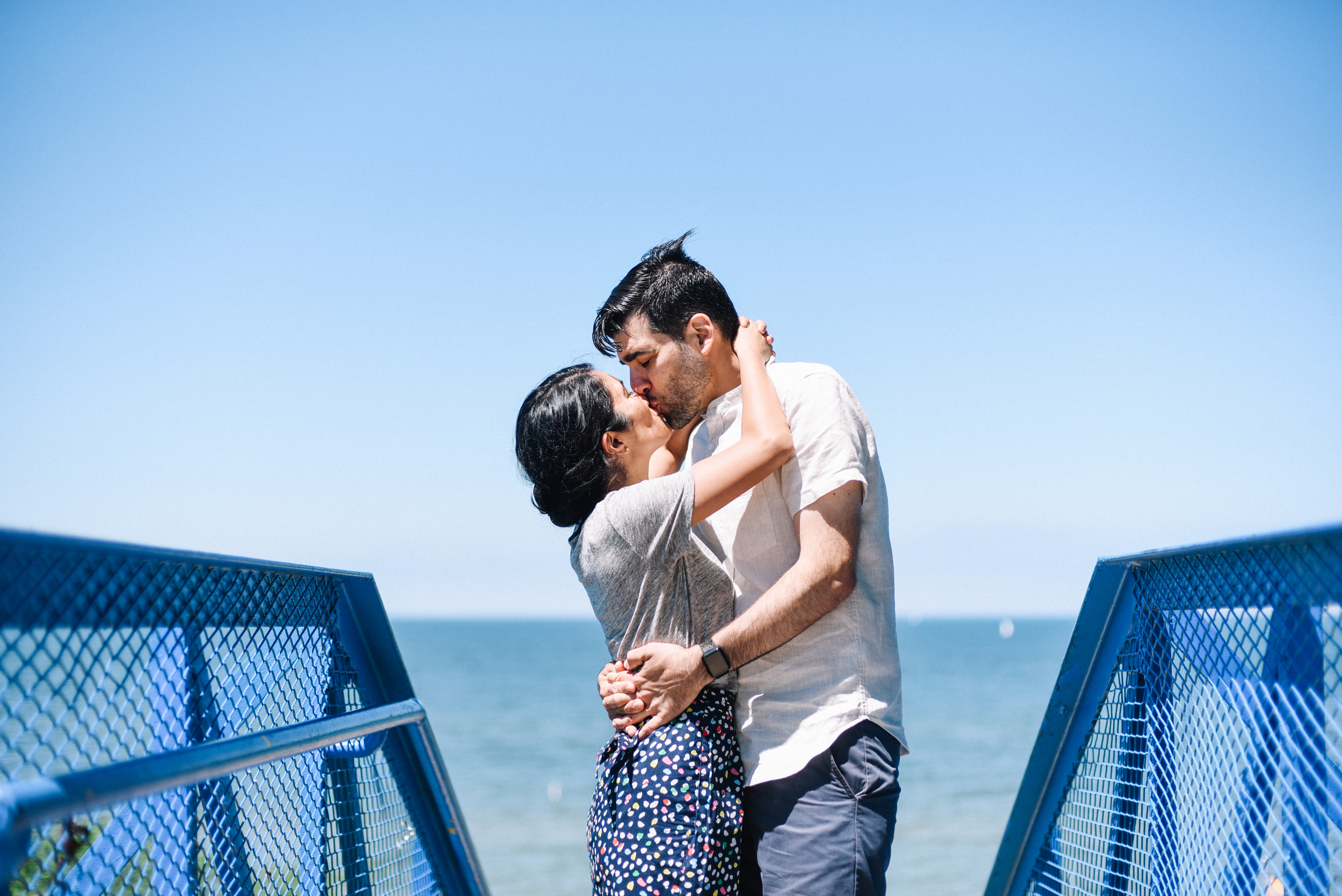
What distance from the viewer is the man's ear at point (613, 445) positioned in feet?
8.28

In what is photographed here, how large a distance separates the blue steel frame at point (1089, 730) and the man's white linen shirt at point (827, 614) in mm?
429

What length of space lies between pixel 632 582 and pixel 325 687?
2.32ft

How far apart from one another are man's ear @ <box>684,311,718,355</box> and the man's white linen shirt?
320 millimetres

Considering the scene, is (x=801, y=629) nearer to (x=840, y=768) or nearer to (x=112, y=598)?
(x=840, y=768)

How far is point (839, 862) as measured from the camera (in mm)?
2154

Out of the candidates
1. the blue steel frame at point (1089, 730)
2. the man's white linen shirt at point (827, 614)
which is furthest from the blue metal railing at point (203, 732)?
the blue steel frame at point (1089, 730)

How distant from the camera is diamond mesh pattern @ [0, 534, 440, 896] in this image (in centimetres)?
127

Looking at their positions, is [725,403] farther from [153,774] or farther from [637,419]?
[153,774]

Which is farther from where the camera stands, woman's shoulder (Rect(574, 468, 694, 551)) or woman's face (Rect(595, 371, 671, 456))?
woman's face (Rect(595, 371, 671, 456))

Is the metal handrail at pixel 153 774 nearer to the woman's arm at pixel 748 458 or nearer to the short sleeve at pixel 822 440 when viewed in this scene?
the woman's arm at pixel 748 458

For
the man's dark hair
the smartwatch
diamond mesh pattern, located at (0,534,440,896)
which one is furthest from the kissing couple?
diamond mesh pattern, located at (0,534,440,896)

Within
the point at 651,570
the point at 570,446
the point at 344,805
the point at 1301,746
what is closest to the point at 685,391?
the point at 570,446

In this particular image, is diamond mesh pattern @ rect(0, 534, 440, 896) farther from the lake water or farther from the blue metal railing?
the lake water

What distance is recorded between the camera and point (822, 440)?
2.33m
